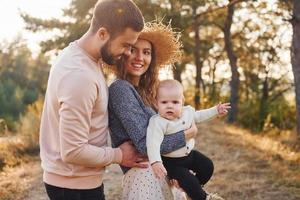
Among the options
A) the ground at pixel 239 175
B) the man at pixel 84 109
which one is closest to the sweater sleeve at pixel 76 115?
the man at pixel 84 109

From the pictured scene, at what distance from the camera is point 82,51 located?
2645mm

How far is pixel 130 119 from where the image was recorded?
2.80 metres

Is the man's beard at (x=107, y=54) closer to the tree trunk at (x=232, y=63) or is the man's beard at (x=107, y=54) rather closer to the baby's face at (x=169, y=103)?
the baby's face at (x=169, y=103)

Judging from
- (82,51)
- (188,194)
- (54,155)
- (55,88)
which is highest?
(82,51)

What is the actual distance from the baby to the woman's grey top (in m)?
0.05

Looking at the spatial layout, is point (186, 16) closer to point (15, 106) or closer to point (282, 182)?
point (282, 182)

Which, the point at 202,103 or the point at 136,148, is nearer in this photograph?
the point at 136,148

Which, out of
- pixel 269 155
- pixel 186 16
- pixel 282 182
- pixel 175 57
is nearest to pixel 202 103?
pixel 186 16

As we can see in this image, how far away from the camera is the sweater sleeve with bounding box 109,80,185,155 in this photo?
2803 mm

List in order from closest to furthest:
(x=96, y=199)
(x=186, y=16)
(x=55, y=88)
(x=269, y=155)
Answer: (x=55, y=88), (x=96, y=199), (x=269, y=155), (x=186, y=16)

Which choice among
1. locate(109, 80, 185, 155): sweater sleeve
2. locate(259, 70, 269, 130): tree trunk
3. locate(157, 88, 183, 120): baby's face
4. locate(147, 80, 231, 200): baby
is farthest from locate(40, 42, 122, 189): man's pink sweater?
locate(259, 70, 269, 130): tree trunk

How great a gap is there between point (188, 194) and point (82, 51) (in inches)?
41.9

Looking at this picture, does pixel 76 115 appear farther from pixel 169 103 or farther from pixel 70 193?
pixel 169 103

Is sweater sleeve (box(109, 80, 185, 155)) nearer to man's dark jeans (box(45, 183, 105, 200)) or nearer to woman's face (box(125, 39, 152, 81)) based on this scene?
woman's face (box(125, 39, 152, 81))
